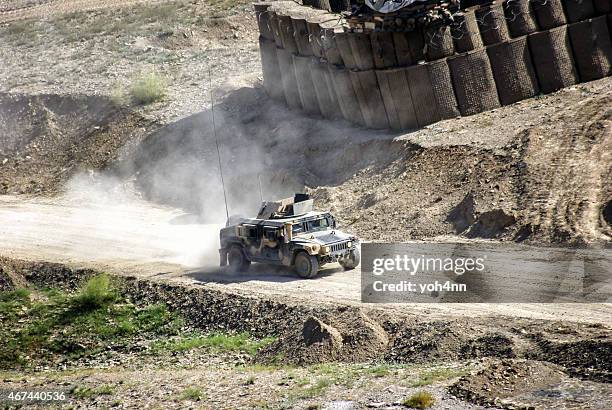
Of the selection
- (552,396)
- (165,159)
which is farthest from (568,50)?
(552,396)

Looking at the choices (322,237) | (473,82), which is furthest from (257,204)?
(322,237)

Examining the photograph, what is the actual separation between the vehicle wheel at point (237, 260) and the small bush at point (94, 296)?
2968 millimetres

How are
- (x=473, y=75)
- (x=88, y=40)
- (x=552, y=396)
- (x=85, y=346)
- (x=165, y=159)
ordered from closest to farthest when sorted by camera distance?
(x=552, y=396) < (x=85, y=346) < (x=473, y=75) < (x=165, y=159) < (x=88, y=40)

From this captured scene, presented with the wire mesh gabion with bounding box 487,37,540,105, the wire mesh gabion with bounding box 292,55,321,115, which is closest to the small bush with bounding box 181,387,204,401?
the wire mesh gabion with bounding box 487,37,540,105

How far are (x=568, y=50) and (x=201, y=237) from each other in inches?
468

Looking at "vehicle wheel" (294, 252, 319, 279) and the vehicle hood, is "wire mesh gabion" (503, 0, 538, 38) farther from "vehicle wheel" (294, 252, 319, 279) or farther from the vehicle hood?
"vehicle wheel" (294, 252, 319, 279)

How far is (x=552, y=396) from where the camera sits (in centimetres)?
1731

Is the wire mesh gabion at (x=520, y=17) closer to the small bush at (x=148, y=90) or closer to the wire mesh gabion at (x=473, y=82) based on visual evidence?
the wire mesh gabion at (x=473, y=82)

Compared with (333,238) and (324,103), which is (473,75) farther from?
(333,238)

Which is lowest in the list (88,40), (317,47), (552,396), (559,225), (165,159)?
(552,396)

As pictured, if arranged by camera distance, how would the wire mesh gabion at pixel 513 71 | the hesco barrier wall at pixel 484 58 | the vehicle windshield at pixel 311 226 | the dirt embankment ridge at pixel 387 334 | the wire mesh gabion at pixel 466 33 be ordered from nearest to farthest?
1. the dirt embankment ridge at pixel 387 334
2. the vehicle windshield at pixel 311 226
3. the wire mesh gabion at pixel 466 33
4. the hesco barrier wall at pixel 484 58
5. the wire mesh gabion at pixel 513 71

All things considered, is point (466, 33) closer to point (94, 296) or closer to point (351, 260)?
point (351, 260)

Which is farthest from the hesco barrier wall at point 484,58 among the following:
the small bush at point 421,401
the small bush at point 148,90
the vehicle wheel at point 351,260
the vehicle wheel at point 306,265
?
the small bush at point 421,401

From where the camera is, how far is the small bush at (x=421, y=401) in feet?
57.2
